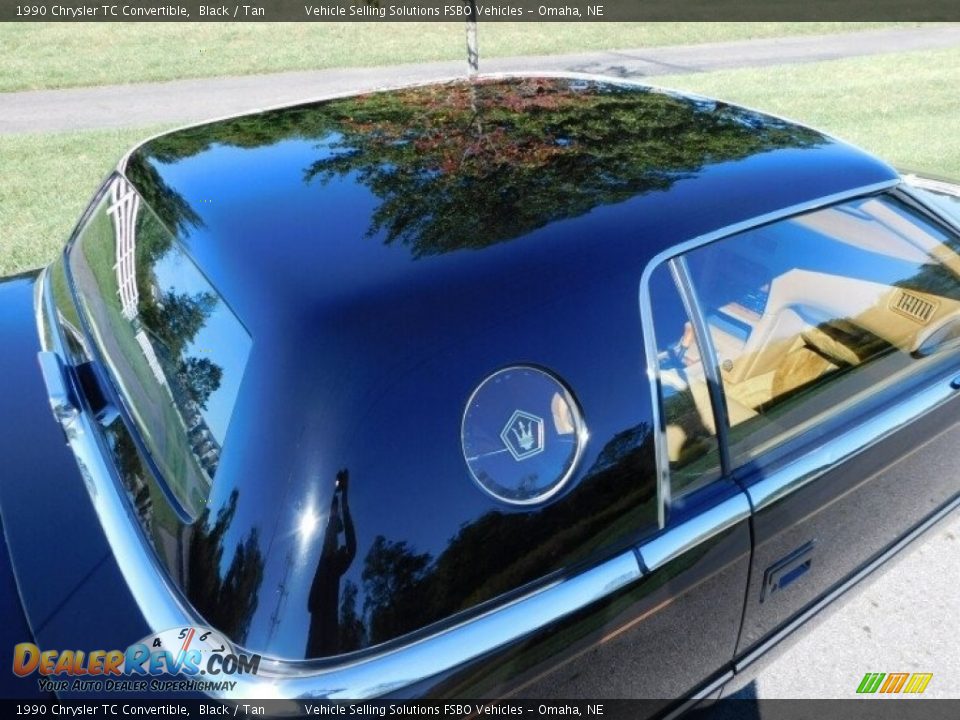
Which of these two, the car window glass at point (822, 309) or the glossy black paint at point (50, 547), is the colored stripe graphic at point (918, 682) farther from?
the glossy black paint at point (50, 547)

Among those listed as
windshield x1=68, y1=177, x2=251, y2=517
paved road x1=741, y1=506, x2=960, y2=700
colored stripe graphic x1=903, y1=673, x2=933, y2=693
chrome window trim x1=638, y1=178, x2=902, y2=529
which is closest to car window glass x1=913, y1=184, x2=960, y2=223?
paved road x1=741, y1=506, x2=960, y2=700

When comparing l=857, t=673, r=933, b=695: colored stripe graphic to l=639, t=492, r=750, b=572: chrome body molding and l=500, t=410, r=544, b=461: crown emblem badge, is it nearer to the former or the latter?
l=639, t=492, r=750, b=572: chrome body molding

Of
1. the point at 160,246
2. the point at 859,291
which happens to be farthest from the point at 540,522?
the point at 859,291

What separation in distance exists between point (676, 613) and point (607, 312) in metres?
0.73

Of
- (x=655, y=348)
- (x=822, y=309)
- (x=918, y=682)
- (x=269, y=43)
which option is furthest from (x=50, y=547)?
(x=269, y=43)

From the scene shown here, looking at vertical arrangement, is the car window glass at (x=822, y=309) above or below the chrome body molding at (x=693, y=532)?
above

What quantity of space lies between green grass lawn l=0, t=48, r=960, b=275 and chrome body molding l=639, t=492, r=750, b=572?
329 centimetres

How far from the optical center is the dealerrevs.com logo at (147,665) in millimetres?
1374

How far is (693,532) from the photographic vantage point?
6.01ft

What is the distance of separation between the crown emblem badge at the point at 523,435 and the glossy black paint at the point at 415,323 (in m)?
0.10

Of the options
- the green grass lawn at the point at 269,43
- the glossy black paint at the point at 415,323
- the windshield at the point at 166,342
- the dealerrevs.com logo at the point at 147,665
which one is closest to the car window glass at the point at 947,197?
the glossy black paint at the point at 415,323

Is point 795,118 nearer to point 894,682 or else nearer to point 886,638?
point 886,638

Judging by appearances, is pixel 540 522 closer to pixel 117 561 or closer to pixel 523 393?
pixel 523 393

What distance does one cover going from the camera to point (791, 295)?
7.93 ft
